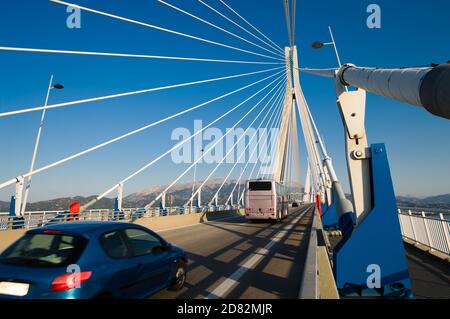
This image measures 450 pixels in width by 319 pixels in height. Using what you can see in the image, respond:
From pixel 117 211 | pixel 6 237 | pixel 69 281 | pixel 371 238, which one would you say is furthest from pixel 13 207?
pixel 371 238

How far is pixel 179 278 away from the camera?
604 cm

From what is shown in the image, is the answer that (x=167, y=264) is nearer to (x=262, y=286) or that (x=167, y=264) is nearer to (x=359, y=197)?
(x=262, y=286)

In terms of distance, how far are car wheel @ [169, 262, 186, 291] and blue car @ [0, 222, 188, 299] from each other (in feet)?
1.74

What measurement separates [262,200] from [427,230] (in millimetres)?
14013

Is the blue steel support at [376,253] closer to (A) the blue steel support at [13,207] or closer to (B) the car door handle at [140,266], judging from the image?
(B) the car door handle at [140,266]

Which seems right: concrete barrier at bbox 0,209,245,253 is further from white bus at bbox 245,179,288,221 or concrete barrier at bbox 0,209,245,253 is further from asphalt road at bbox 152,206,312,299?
asphalt road at bbox 152,206,312,299

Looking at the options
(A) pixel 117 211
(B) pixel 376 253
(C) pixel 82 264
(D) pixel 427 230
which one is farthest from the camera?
(A) pixel 117 211

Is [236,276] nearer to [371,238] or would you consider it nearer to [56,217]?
[371,238]

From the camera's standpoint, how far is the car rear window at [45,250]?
392 cm

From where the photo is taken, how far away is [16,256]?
4059mm
